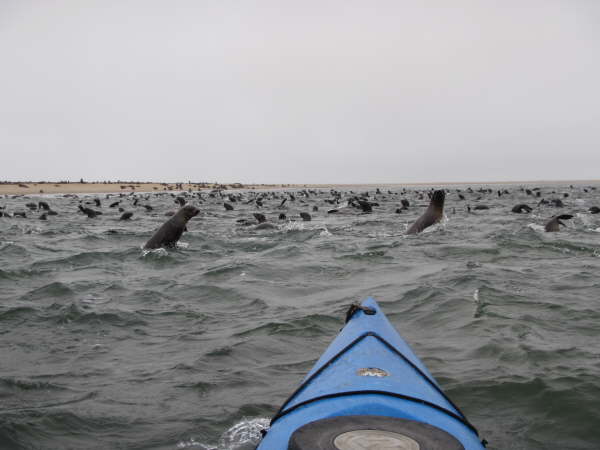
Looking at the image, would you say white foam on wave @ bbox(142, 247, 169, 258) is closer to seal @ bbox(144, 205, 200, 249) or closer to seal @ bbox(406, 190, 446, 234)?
seal @ bbox(144, 205, 200, 249)

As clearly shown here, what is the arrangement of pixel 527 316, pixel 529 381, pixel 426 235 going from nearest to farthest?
1. pixel 529 381
2. pixel 527 316
3. pixel 426 235

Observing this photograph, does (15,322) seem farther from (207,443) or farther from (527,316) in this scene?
(527,316)

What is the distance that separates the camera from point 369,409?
281 cm

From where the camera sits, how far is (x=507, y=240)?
1257 cm

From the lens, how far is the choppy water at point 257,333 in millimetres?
4051

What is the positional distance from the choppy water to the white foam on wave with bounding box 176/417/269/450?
14mm

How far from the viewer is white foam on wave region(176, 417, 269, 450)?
3697 mm

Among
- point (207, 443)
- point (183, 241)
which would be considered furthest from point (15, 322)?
point (183, 241)

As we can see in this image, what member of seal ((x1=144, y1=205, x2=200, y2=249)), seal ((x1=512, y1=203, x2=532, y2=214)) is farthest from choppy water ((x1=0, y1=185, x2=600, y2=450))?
seal ((x1=512, y1=203, x2=532, y2=214))

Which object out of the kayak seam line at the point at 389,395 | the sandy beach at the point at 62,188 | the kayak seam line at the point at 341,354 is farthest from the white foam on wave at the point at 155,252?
the sandy beach at the point at 62,188

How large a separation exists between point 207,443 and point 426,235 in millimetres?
10998

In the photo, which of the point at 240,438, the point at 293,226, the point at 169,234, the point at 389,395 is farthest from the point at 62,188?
the point at 389,395

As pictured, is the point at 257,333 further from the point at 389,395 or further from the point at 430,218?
the point at 430,218

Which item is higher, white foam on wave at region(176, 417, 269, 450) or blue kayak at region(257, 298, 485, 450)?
blue kayak at region(257, 298, 485, 450)
